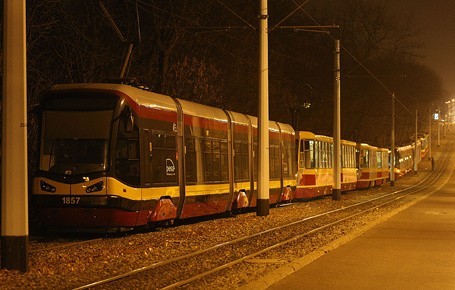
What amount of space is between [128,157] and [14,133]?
19.6 feet

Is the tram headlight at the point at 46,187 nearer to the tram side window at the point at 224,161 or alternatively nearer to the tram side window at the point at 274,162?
the tram side window at the point at 224,161

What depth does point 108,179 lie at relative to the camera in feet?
58.3

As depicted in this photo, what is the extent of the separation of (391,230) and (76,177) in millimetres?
8785

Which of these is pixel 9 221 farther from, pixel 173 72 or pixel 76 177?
pixel 173 72

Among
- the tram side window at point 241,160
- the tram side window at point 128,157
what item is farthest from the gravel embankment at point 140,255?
the tram side window at point 241,160

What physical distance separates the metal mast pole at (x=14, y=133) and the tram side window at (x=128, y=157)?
18.1 feet

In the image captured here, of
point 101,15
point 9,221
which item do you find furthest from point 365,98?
point 9,221

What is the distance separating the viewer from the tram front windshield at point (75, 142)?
18.0 meters

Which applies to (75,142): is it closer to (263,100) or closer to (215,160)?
(215,160)

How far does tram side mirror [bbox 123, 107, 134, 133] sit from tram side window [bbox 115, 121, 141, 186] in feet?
0.42

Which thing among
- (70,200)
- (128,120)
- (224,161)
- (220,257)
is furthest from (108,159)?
(224,161)

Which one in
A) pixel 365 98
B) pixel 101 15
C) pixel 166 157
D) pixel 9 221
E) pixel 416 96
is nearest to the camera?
pixel 9 221

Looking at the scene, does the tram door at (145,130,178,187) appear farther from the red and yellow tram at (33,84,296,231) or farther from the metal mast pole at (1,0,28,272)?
the metal mast pole at (1,0,28,272)

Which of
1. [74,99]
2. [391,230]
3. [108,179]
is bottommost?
[391,230]
